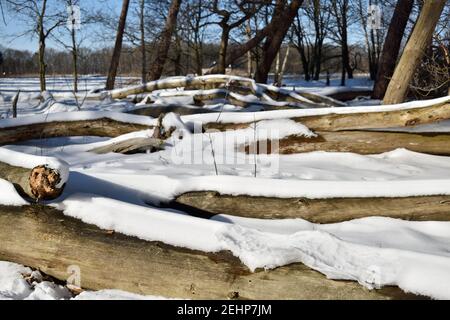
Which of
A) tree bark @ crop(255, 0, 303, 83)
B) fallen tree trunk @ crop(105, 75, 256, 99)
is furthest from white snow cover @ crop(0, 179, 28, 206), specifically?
tree bark @ crop(255, 0, 303, 83)

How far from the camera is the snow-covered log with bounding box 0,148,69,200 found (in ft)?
7.97

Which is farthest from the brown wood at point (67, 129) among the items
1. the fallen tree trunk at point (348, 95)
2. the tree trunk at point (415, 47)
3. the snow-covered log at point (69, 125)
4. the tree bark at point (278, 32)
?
the fallen tree trunk at point (348, 95)

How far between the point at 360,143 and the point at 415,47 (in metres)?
2.00

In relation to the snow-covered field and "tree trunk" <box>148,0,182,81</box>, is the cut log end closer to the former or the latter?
the snow-covered field

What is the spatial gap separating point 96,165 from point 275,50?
349 inches

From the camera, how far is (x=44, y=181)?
2.44 m

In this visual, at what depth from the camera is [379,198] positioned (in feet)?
9.08

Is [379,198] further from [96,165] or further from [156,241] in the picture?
[96,165]

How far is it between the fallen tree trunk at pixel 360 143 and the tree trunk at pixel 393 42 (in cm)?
448

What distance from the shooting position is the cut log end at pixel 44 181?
2420 millimetres

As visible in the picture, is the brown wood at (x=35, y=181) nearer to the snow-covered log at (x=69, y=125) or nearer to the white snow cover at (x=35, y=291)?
the white snow cover at (x=35, y=291)

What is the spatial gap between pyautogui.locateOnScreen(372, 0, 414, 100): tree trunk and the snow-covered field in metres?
5.22

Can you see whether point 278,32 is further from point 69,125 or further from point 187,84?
point 69,125

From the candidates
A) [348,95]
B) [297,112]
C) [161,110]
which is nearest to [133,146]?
[297,112]
